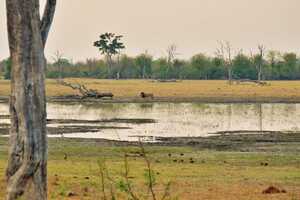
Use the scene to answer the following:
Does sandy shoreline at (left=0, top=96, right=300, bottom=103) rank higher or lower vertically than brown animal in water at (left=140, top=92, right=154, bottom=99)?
lower

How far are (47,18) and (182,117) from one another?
3531cm

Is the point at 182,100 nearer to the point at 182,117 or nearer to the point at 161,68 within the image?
the point at 182,117

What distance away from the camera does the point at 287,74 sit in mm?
130125

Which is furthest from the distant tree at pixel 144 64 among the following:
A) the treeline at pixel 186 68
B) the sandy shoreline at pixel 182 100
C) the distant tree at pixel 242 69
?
the sandy shoreline at pixel 182 100

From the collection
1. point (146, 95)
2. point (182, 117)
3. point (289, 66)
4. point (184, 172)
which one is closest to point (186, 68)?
point (289, 66)

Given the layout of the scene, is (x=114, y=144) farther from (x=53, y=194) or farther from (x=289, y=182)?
(x=53, y=194)

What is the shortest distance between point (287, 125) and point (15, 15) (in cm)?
3145

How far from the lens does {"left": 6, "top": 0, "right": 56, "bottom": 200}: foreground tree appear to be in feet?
33.2

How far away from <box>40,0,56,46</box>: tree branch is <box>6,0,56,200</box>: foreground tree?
404mm

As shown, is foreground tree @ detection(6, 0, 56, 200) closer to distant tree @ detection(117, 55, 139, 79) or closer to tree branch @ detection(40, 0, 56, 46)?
tree branch @ detection(40, 0, 56, 46)

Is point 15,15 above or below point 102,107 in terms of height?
above

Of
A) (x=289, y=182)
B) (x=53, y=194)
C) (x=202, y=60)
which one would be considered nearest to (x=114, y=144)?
(x=289, y=182)

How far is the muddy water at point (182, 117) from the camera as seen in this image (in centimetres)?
3550

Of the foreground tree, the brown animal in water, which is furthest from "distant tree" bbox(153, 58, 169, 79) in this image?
the foreground tree
